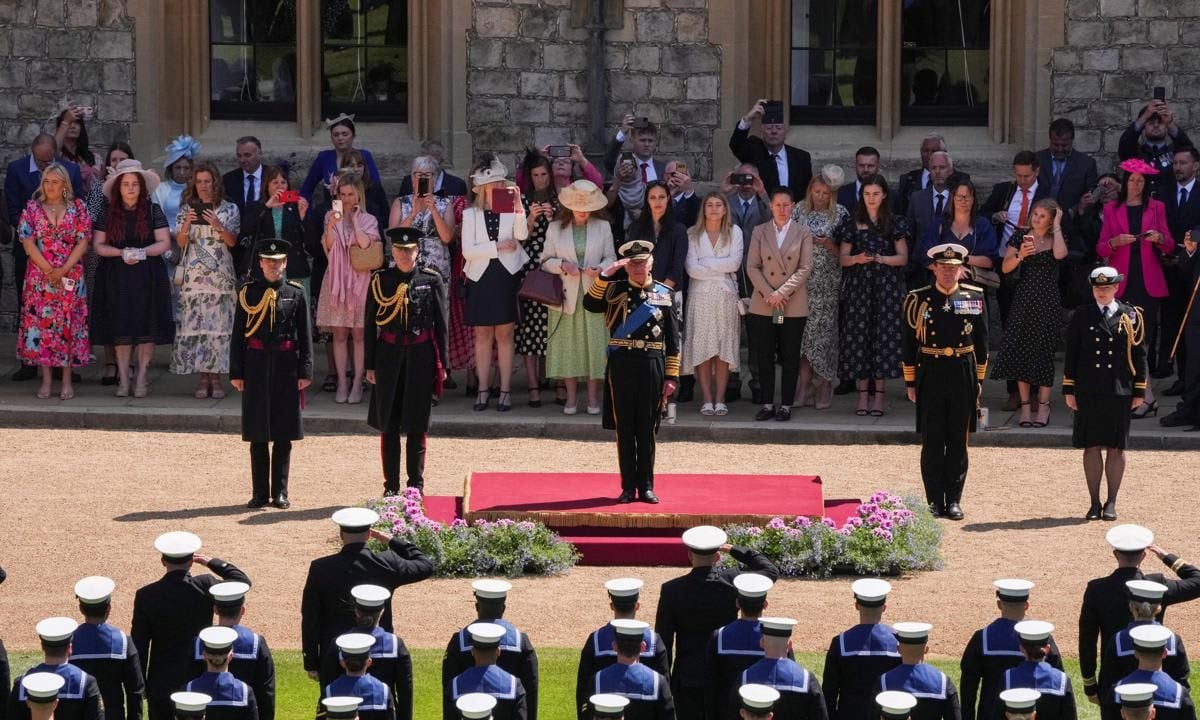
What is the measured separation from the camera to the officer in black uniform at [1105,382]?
13258 millimetres

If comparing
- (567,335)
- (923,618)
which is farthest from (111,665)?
(567,335)

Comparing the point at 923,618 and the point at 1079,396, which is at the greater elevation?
the point at 1079,396

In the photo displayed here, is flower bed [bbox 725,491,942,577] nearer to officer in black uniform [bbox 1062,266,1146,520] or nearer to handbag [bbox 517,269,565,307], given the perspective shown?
officer in black uniform [bbox 1062,266,1146,520]

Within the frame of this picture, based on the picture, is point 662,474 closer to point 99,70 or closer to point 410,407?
point 410,407

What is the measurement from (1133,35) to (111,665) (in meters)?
12.9

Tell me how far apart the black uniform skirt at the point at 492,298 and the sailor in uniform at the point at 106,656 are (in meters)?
7.79

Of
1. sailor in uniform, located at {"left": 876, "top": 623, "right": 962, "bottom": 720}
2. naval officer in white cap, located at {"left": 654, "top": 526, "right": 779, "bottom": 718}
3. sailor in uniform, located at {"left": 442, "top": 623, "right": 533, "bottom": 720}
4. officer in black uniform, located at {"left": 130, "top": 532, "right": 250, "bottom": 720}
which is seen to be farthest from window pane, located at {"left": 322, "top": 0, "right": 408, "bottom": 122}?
sailor in uniform, located at {"left": 876, "top": 623, "right": 962, "bottom": 720}

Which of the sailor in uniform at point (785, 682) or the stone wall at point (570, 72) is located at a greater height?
the stone wall at point (570, 72)

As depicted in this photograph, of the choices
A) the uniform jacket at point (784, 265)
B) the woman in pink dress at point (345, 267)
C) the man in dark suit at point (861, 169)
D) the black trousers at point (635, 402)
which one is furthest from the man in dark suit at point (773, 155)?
the black trousers at point (635, 402)

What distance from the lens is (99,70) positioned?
19.4 m

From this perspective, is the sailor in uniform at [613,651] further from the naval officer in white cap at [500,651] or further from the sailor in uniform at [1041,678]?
the sailor in uniform at [1041,678]

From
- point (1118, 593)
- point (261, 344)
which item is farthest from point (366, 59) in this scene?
point (1118, 593)

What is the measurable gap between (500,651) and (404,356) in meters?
5.45

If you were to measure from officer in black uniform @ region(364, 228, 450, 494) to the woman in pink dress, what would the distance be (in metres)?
2.78
